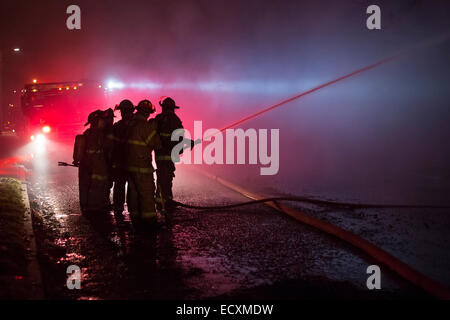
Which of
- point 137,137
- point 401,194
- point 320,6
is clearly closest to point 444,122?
point 320,6

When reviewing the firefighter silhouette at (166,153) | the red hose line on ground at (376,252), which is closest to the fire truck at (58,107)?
the firefighter silhouette at (166,153)

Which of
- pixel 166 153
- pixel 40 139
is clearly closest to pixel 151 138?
pixel 166 153

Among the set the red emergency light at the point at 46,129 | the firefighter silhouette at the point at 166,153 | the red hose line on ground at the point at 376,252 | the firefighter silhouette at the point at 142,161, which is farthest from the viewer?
the red emergency light at the point at 46,129

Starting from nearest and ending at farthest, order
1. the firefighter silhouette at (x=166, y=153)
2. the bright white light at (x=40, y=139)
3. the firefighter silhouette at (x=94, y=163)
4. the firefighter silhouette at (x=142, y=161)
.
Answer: the firefighter silhouette at (x=142, y=161)
the firefighter silhouette at (x=94, y=163)
the firefighter silhouette at (x=166, y=153)
the bright white light at (x=40, y=139)

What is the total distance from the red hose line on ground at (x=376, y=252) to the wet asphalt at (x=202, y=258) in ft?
0.31

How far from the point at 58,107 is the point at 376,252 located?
16.2 m

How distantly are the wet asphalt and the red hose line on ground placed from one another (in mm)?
94

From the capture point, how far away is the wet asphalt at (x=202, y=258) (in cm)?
388

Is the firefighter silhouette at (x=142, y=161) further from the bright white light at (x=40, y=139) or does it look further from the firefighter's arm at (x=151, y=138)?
the bright white light at (x=40, y=139)

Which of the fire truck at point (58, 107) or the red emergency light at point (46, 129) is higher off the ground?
the fire truck at point (58, 107)

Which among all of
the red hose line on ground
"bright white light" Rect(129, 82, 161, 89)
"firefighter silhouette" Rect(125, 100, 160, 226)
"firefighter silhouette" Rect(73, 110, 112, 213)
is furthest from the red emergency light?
"firefighter silhouette" Rect(125, 100, 160, 226)

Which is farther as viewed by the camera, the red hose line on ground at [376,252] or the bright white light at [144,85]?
the bright white light at [144,85]

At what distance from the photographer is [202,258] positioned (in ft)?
15.9

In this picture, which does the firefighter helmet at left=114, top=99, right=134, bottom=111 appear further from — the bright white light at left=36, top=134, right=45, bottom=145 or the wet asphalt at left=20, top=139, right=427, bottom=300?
the bright white light at left=36, top=134, right=45, bottom=145
